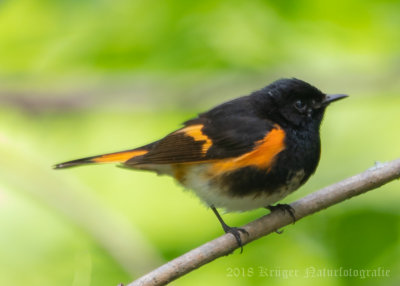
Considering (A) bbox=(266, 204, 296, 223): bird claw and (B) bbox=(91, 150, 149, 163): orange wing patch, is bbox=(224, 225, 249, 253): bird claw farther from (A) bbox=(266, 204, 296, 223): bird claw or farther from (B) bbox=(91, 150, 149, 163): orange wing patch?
(B) bbox=(91, 150, 149, 163): orange wing patch

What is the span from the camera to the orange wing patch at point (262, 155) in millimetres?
3143

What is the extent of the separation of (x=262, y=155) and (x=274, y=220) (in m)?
0.34

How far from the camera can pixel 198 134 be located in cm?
345

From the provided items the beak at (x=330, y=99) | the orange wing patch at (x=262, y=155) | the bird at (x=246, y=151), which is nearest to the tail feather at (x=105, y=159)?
the bird at (x=246, y=151)

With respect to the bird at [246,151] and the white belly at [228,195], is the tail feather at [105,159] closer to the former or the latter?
the bird at [246,151]

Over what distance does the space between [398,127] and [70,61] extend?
216 cm

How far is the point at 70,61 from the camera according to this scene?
12.0 feet

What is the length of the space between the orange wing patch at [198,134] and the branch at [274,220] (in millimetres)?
521

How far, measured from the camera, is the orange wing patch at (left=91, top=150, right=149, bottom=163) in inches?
136

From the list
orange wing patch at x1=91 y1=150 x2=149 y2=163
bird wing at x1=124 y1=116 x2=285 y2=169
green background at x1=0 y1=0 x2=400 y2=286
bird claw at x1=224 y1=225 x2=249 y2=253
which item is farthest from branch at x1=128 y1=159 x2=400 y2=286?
orange wing patch at x1=91 y1=150 x2=149 y2=163

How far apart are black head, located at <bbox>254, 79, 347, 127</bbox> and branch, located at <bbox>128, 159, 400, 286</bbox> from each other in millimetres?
541

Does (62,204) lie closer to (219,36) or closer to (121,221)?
(121,221)

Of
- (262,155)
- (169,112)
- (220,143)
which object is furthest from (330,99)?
(169,112)

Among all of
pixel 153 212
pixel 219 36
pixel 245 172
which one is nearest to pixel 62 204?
pixel 153 212
